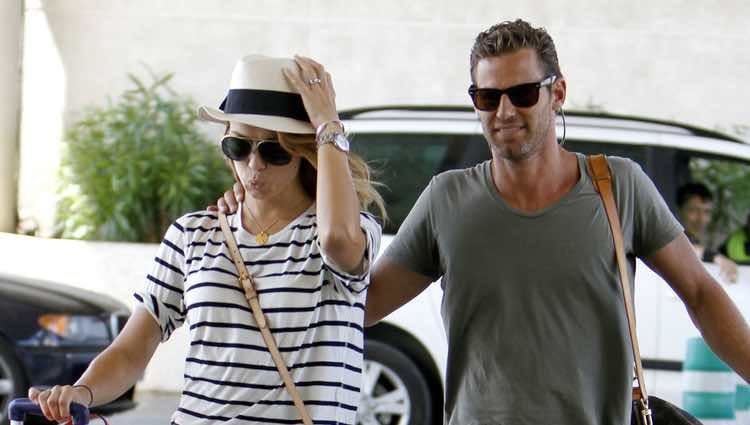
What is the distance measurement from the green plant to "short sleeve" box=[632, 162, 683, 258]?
7.31 m

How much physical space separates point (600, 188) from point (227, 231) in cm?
84

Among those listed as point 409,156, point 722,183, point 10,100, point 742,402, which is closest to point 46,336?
point 409,156

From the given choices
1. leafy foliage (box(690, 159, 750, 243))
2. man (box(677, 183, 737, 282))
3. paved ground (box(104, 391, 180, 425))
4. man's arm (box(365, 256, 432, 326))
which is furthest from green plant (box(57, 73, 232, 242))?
man's arm (box(365, 256, 432, 326))

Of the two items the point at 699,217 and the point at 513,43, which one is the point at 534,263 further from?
the point at 699,217

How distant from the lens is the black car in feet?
23.3

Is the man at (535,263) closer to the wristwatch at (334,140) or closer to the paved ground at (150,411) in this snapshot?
the wristwatch at (334,140)

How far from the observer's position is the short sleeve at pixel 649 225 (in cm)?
309

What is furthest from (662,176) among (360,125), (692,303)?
(692,303)

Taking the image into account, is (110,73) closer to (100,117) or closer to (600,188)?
(100,117)

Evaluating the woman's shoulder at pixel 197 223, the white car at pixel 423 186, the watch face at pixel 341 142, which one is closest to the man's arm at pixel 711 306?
the watch face at pixel 341 142

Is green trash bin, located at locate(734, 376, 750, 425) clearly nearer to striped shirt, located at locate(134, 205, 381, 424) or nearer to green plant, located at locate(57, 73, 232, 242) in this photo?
striped shirt, located at locate(134, 205, 381, 424)

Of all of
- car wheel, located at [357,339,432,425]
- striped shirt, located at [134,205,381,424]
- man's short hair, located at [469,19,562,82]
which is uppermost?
man's short hair, located at [469,19,562,82]

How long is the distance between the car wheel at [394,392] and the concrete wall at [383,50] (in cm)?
458

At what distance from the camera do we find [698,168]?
7.22 metres
